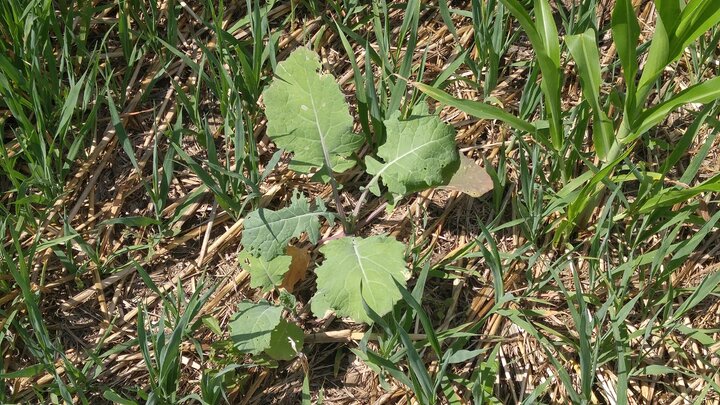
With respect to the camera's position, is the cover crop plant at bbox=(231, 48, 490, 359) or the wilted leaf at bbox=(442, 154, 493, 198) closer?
the cover crop plant at bbox=(231, 48, 490, 359)

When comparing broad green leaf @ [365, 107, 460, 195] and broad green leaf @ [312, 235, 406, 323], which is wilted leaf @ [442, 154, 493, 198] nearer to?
broad green leaf @ [365, 107, 460, 195]

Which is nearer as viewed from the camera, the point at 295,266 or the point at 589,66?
the point at 589,66

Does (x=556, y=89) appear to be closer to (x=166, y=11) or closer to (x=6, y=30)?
A: (x=166, y=11)

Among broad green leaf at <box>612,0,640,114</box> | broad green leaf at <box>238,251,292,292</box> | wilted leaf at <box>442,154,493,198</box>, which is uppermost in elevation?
broad green leaf at <box>612,0,640,114</box>

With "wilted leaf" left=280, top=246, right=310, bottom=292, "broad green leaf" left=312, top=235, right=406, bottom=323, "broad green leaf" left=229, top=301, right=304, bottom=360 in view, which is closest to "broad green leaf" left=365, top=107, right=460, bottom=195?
"broad green leaf" left=312, top=235, right=406, bottom=323

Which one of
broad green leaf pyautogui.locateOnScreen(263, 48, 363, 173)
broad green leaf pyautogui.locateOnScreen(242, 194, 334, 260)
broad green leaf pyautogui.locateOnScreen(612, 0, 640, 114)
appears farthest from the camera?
broad green leaf pyautogui.locateOnScreen(263, 48, 363, 173)

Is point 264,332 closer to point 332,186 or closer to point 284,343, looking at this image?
point 284,343

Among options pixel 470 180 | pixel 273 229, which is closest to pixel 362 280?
pixel 273 229
